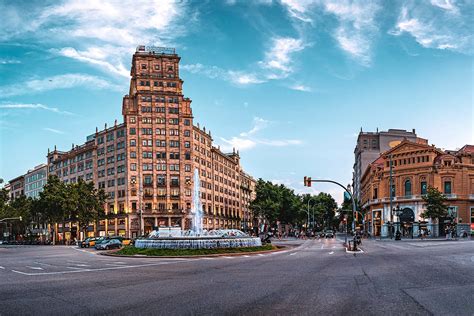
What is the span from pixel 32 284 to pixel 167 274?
5404 mm

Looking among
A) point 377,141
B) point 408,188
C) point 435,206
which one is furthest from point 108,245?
point 377,141

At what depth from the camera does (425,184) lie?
290ft

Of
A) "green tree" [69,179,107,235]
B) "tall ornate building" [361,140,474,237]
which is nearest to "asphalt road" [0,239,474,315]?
"tall ornate building" [361,140,474,237]

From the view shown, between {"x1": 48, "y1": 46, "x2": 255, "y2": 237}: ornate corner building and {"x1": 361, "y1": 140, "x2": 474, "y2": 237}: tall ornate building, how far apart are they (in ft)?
143

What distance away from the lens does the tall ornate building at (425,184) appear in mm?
85438

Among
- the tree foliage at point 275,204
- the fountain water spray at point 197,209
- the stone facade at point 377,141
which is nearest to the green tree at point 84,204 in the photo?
the fountain water spray at point 197,209

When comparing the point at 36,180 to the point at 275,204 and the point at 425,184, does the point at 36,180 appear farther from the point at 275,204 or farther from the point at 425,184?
the point at 425,184

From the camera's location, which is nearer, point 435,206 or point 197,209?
point 197,209

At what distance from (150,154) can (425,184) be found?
57.3 metres

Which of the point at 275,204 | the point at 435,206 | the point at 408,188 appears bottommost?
the point at 275,204

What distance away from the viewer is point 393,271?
19469 millimetres

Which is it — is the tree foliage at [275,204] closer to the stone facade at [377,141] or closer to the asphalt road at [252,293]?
the stone facade at [377,141]

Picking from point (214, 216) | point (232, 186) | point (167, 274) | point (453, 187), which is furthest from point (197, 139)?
point (167, 274)

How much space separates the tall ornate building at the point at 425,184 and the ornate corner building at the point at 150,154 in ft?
143
